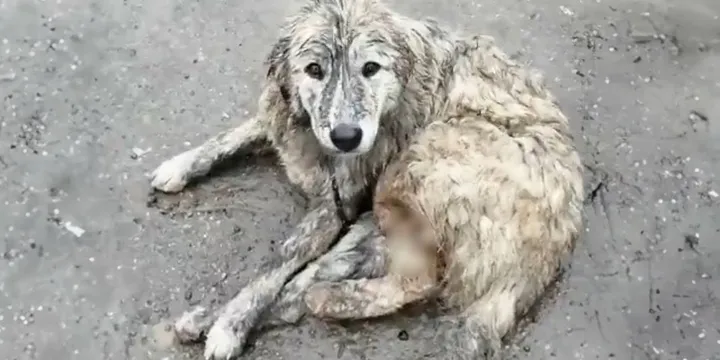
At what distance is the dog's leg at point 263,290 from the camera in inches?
155

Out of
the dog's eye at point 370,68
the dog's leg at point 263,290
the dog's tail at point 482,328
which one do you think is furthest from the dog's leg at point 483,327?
the dog's eye at point 370,68

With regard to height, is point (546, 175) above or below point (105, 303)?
above

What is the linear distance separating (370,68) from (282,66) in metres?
0.41

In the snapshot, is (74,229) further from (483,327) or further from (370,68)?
(483,327)

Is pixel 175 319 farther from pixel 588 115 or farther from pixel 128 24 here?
pixel 588 115

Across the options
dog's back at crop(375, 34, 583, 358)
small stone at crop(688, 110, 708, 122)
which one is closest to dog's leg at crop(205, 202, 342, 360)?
dog's back at crop(375, 34, 583, 358)

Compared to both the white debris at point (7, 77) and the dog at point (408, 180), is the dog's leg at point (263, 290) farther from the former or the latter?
the white debris at point (7, 77)

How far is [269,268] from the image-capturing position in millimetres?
4250

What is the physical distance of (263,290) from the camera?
13.5ft

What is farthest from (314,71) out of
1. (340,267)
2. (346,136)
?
(340,267)

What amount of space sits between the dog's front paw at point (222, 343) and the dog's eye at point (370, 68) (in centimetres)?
119

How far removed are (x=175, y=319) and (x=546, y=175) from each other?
5.49ft

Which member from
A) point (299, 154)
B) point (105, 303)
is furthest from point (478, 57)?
point (105, 303)

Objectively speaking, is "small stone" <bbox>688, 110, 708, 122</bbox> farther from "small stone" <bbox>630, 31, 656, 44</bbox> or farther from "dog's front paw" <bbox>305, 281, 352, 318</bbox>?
"dog's front paw" <bbox>305, 281, 352, 318</bbox>
